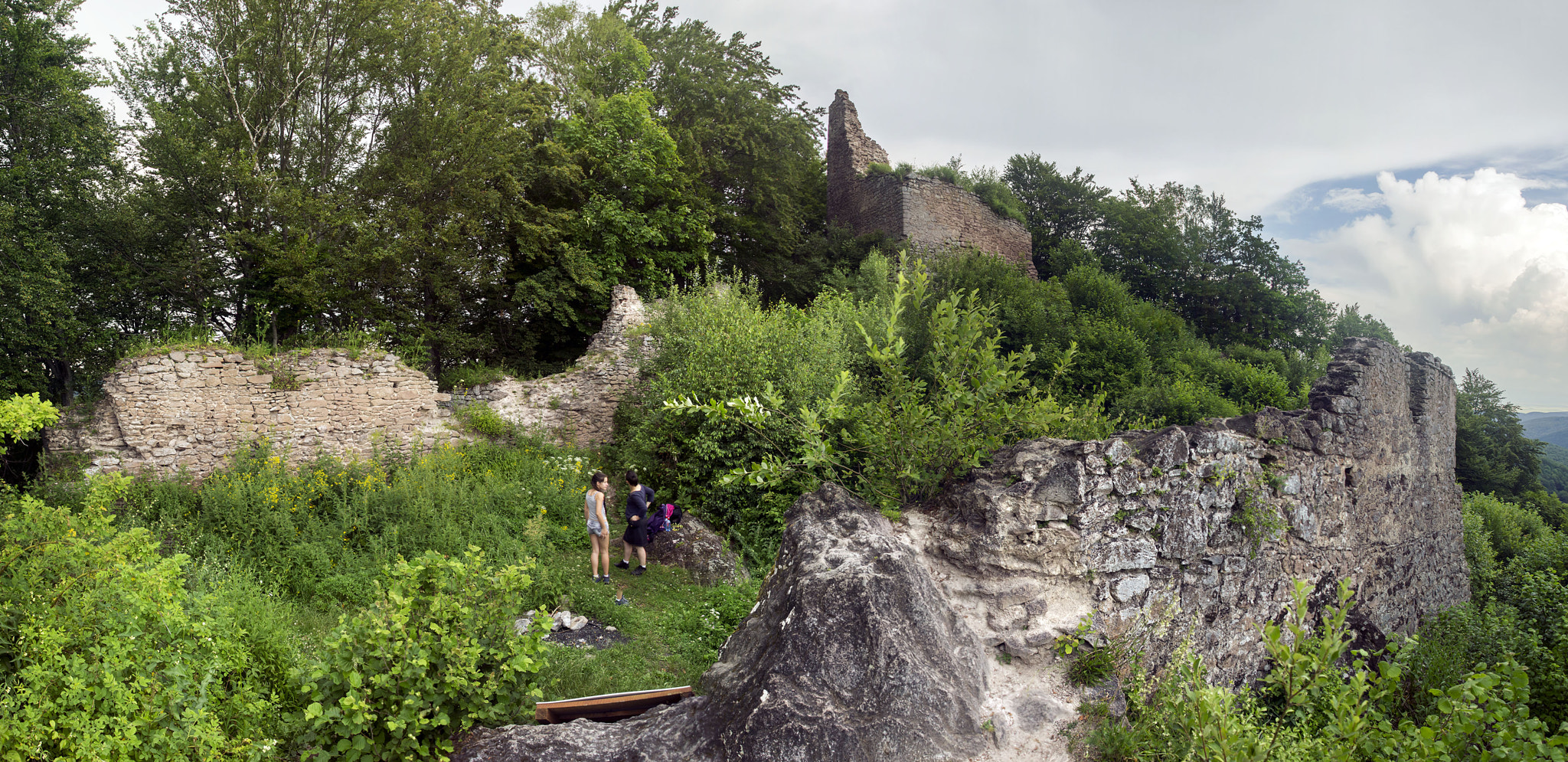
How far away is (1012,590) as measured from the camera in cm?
Answer: 405

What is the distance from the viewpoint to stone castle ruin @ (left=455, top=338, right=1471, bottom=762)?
2.97 m

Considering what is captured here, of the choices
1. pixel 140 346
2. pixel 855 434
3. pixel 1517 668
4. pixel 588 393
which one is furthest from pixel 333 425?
pixel 1517 668

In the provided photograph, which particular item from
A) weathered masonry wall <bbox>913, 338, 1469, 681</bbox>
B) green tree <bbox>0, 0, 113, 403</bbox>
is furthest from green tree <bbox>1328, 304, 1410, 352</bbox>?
green tree <bbox>0, 0, 113, 403</bbox>

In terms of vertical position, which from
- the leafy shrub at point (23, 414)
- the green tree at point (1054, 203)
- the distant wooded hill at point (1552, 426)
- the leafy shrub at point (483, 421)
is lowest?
the distant wooded hill at point (1552, 426)

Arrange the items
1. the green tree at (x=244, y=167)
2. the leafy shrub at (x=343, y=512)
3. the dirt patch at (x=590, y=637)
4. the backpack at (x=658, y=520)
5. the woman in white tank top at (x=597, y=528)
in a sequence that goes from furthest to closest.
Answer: the green tree at (x=244, y=167) < the backpack at (x=658, y=520) < the woman in white tank top at (x=597, y=528) < the leafy shrub at (x=343, y=512) < the dirt patch at (x=590, y=637)

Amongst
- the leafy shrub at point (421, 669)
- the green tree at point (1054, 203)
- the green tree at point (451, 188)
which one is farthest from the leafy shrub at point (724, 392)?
the green tree at point (1054, 203)

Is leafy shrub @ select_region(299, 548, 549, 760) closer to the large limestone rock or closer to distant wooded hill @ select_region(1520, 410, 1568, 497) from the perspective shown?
the large limestone rock

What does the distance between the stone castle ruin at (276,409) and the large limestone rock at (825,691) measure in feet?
29.0

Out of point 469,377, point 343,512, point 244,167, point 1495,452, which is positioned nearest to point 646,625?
point 343,512

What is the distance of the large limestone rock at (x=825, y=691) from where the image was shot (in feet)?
9.39

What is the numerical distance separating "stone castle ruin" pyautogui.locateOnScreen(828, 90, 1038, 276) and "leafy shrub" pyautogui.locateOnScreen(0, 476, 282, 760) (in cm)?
1803

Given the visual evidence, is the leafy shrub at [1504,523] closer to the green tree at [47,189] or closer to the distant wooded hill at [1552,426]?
the green tree at [47,189]

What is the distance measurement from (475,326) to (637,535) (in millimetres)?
8854

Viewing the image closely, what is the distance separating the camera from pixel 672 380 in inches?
401
